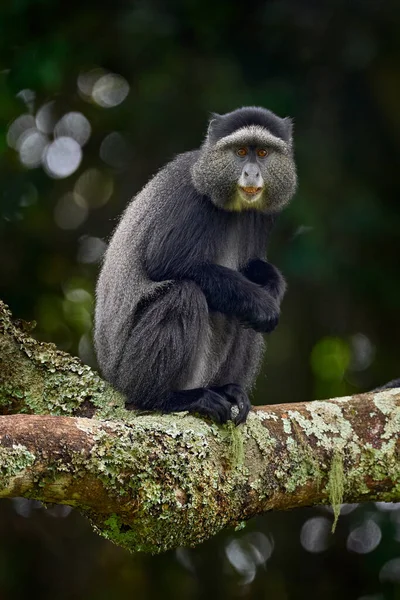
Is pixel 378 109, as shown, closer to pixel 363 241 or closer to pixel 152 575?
pixel 363 241

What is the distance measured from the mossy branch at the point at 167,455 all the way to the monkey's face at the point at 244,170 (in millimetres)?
2001

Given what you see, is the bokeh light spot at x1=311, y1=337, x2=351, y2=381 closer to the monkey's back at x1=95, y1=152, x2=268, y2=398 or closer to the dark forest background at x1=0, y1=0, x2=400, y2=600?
the dark forest background at x1=0, y1=0, x2=400, y2=600

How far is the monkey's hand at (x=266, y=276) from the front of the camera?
8.15 metres

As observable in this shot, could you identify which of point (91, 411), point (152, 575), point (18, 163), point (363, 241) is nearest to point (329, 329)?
point (363, 241)

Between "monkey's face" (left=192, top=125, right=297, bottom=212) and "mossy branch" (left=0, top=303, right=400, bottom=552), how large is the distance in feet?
6.56

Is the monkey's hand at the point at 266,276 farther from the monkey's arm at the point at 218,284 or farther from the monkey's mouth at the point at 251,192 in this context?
the monkey's mouth at the point at 251,192

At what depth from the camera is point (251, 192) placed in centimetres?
783

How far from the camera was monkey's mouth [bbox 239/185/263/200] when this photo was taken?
7.81 m

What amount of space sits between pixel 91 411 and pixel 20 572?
5270mm

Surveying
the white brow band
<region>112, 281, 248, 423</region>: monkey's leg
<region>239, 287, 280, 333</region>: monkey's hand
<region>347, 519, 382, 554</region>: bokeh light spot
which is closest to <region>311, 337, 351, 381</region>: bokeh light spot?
<region>347, 519, 382, 554</region>: bokeh light spot

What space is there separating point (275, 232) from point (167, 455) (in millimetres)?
5946

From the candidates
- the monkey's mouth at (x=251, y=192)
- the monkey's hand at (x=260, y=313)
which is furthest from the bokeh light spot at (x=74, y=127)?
the monkey's hand at (x=260, y=313)

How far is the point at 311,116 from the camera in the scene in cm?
1177

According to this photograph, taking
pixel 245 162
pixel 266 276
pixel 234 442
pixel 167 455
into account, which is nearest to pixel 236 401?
pixel 234 442
